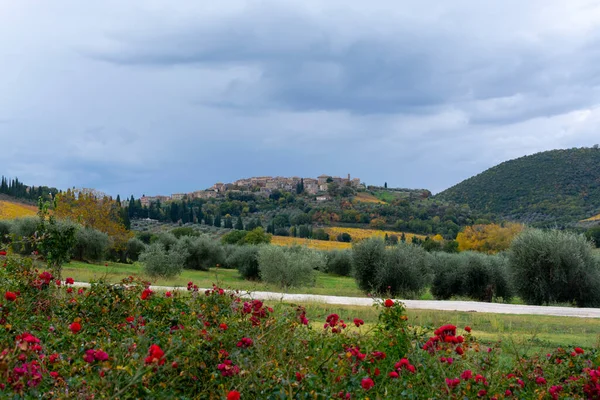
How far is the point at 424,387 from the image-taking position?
4234mm

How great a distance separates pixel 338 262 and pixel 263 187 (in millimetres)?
100814

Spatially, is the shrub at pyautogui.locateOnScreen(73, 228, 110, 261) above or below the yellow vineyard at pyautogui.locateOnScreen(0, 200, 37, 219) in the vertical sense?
below

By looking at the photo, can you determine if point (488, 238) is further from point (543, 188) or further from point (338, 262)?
point (543, 188)

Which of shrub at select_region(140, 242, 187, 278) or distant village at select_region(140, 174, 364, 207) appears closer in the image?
shrub at select_region(140, 242, 187, 278)

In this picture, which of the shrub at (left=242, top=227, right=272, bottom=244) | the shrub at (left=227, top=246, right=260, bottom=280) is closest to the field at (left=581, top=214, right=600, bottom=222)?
the shrub at (left=242, top=227, right=272, bottom=244)

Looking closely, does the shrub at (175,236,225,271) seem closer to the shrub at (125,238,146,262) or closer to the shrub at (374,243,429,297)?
the shrub at (125,238,146,262)

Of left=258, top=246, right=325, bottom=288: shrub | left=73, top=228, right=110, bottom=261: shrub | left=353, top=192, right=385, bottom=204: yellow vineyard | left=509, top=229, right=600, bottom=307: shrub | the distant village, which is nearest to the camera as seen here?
left=509, top=229, right=600, bottom=307: shrub

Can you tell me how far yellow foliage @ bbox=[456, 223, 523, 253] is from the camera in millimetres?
51719

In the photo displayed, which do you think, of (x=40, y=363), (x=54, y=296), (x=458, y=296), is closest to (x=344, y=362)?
(x=40, y=363)

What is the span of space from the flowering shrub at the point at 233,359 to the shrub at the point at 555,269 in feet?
52.4

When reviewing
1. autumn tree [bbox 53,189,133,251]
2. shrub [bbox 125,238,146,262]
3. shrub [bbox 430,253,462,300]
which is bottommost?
shrub [bbox 430,253,462,300]

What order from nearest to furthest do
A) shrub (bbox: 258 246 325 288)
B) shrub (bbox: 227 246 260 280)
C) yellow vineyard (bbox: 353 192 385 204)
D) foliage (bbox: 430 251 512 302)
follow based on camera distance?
foliage (bbox: 430 251 512 302) → shrub (bbox: 258 246 325 288) → shrub (bbox: 227 246 260 280) → yellow vineyard (bbox: 353 192 385 204)

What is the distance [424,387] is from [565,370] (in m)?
1.92

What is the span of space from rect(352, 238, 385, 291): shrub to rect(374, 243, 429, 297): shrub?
309 millimetres
